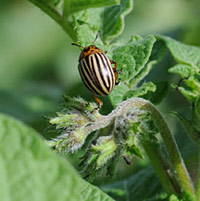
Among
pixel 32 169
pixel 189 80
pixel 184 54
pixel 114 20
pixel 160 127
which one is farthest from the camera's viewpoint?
pixel 114 20

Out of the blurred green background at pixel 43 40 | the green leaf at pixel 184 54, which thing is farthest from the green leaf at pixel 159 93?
the blurred green background at pixel 43 40

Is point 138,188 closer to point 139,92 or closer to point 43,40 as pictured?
point 139,92

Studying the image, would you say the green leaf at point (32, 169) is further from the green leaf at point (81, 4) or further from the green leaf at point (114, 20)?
the green leaf at point (114, 20)

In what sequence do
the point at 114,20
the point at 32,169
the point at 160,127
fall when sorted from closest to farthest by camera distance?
1. the point at 32,169
2. the point at 160,127
3. the point at 114,20

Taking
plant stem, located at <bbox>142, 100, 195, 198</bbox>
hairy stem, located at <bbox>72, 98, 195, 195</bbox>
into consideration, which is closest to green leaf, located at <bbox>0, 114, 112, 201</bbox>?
hairy stem, located at <bbox>72, 98, 195, 195</bbox>

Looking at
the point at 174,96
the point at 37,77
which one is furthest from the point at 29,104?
the point at 37,77

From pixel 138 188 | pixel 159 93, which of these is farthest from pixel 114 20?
pixel 138 188

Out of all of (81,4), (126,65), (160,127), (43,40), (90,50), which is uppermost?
(81,4)

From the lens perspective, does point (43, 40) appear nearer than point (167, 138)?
No
